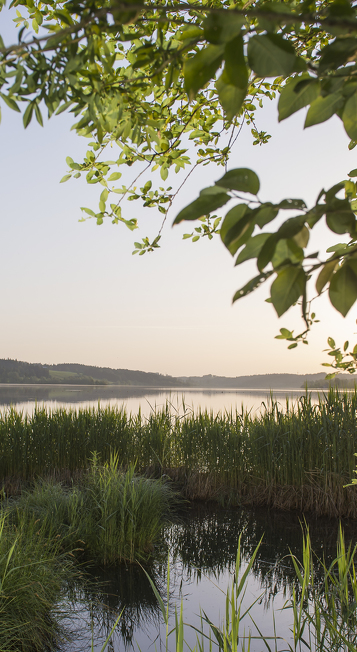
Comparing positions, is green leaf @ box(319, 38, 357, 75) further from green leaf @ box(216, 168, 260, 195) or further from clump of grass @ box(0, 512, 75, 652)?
clump of grass @ box(0, 512, 75, 652)

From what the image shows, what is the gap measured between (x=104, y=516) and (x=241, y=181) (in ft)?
13.3

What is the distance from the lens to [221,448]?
6.30 meters

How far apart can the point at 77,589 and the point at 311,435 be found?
3.59 m

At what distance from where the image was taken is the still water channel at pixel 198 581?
10.0 ft

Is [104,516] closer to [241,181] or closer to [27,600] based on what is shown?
[27,600]

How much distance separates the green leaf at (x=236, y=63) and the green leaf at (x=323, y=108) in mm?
178

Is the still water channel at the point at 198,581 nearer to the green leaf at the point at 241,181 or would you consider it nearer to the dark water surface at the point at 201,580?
the dark water surface at the point at 201,580

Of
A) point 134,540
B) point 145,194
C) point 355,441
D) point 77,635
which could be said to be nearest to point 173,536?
point 134,540

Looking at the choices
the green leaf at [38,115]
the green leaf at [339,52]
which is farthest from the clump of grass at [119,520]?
the green leaf at [339,52]

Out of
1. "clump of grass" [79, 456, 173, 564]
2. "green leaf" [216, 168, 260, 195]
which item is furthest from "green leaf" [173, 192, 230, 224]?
"clump of grass" [79, 456, 173, 564]

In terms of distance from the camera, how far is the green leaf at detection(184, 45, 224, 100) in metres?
0.60

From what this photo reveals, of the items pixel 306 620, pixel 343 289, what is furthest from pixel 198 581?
pixel 343 289

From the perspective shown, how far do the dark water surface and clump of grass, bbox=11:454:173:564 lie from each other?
Result: 0.60ft

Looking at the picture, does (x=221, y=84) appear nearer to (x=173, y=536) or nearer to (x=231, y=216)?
(x=231, y=216)
